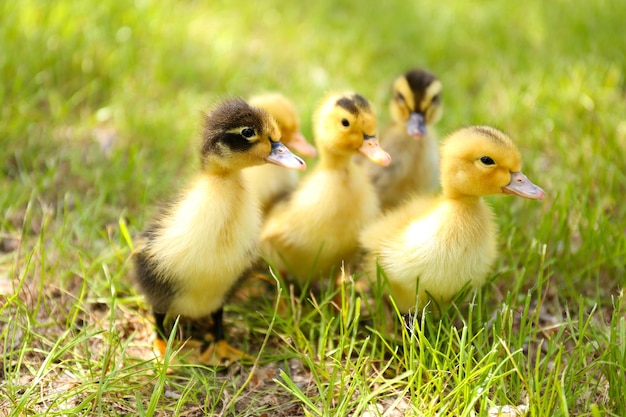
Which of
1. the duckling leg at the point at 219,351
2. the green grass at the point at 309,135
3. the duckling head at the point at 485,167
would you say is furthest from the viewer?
the duckling leg at the point at 219,351

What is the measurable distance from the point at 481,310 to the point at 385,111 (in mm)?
2520

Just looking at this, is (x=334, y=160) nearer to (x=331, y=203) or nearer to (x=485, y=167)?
(x=331, y=203)

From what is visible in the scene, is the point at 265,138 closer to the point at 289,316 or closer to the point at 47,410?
the point at 289,316

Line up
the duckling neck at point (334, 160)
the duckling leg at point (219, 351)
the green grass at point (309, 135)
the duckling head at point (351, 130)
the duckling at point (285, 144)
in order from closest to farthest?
the green grass at point (309, 135)
the duckling leg at point (219, 351)
the duckling head at point (351, 130)
the duckling neck at point (334, 160)
the duckling at point (285, 144)

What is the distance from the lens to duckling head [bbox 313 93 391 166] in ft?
9.69

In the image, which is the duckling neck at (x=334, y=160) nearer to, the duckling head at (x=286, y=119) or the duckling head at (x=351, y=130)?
the duckling head at (x=351, y=130)

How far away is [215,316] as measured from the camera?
9.37 feet

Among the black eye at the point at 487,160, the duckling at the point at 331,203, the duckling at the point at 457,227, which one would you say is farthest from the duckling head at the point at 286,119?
the black eye at the point at 487,160

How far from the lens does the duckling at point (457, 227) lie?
8.44 feet

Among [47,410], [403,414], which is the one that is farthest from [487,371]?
[47,410]

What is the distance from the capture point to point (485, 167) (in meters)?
2.56

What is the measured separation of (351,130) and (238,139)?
0.60 m

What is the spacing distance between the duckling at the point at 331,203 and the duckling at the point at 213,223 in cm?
35

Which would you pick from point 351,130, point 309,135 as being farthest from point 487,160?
point 309,135
